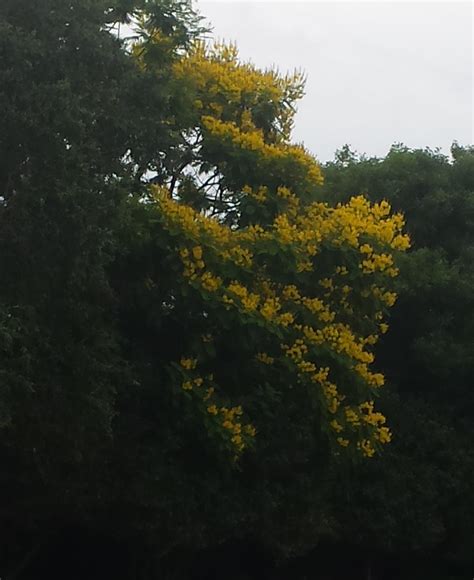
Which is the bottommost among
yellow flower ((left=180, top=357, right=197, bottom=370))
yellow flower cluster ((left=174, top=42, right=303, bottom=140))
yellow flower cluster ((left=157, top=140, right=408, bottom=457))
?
yellow flower ((left=180, top=357, right=197, bottom=370))

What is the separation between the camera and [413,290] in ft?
50.9

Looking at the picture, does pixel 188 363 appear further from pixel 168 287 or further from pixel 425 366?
pixel 425 366

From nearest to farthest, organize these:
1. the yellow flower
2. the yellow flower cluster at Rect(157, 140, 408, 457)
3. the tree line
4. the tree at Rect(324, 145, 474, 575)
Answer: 1. the tree line
2. the yellow flower cluster at Rect(157, 140, 408, 457)
3. the yellow flower
4. the tree at Rect(324, 145, 474, 575)

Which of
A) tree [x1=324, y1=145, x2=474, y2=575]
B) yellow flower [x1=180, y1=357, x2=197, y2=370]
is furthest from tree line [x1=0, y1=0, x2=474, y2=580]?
tree [x1=324, y1=145, x2=474, y2=575]

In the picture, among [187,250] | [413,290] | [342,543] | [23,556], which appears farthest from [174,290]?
[342,543]

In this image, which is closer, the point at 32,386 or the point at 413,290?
the point at 32,386

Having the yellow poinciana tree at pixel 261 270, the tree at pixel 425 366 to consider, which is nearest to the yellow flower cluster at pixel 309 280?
the yellow poinciana tree at pixel 261 270

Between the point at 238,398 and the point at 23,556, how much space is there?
371 cm

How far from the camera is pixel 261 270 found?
35.9 ft

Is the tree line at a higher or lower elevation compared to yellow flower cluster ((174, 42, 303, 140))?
lower

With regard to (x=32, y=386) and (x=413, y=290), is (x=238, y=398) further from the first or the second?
(x=413, y=290)

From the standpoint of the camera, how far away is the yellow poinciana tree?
34.1ft

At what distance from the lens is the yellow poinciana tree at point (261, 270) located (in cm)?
1038

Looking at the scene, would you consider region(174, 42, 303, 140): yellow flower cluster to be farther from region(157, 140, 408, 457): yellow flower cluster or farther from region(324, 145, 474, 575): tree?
region(324, 145, 474, 575): tree
